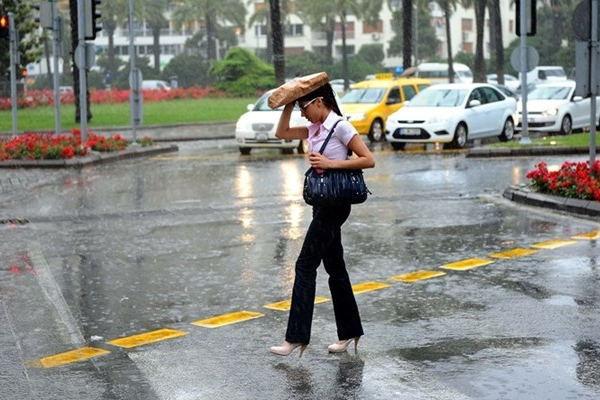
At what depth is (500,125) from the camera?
1183 inches

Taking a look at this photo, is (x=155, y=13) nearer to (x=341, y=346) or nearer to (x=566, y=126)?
(x=566, y=126)

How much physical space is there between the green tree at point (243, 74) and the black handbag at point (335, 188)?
59003 millimetres

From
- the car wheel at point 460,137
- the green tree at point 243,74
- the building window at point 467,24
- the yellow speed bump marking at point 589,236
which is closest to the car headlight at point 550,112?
the car wheel at point 460,137

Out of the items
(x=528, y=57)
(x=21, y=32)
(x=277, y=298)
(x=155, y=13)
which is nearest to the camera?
(x=277, y=298)

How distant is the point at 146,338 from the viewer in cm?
837

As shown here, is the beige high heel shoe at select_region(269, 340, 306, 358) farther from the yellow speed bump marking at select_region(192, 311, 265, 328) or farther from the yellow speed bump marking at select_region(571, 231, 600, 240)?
the yellow speed bump marking at select_region(571, 231, 600, 240)

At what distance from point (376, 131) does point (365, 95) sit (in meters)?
1.16

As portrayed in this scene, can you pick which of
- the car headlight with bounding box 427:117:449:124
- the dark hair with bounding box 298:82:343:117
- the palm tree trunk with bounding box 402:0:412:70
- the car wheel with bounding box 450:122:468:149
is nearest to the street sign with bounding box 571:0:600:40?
the dark hair with bounding box 298:82:343:117

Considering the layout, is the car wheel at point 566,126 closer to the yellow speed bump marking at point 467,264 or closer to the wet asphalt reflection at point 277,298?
the wet asphalt reflection at point 277,298

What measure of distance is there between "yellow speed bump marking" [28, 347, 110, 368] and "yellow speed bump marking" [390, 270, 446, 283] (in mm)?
3329

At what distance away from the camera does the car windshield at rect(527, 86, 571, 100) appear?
107 feet

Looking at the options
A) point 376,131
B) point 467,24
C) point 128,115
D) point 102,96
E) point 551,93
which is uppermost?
point 467,24

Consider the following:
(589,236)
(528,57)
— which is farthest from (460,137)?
(589,236)

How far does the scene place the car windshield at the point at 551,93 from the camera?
32.7 metres
